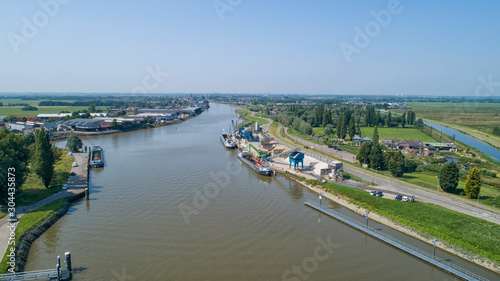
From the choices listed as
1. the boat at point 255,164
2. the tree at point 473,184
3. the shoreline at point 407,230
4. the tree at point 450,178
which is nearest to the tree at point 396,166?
the tree at point 450,178

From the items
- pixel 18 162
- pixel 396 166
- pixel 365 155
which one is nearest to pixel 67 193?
pixel 18 162

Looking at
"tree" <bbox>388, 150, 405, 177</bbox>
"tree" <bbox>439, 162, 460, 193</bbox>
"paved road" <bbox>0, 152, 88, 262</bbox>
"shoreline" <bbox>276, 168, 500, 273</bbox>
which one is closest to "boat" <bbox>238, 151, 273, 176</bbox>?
"shoreline" <bbox>276, 168, 500, 273</bbox>

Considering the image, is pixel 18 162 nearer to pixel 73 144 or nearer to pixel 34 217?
pixel 34 217

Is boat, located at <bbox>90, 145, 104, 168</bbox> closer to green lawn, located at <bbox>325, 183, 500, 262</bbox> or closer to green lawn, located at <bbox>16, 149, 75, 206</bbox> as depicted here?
green lawn, located at <bbox>16, 149, 75, 206</bbox>

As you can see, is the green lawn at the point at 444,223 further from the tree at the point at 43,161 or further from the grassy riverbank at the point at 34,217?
the tree at the point at 43,161

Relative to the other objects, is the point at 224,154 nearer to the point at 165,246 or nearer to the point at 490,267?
the point at 165,246

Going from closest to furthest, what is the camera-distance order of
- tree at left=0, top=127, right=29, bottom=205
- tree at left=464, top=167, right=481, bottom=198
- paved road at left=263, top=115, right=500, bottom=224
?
tree at left=0, top=127, right=29, bottom=205, paved road at left=263, top=115, right=500, bottom=224, tree at left=464, top=167, right=481, bottom=198
